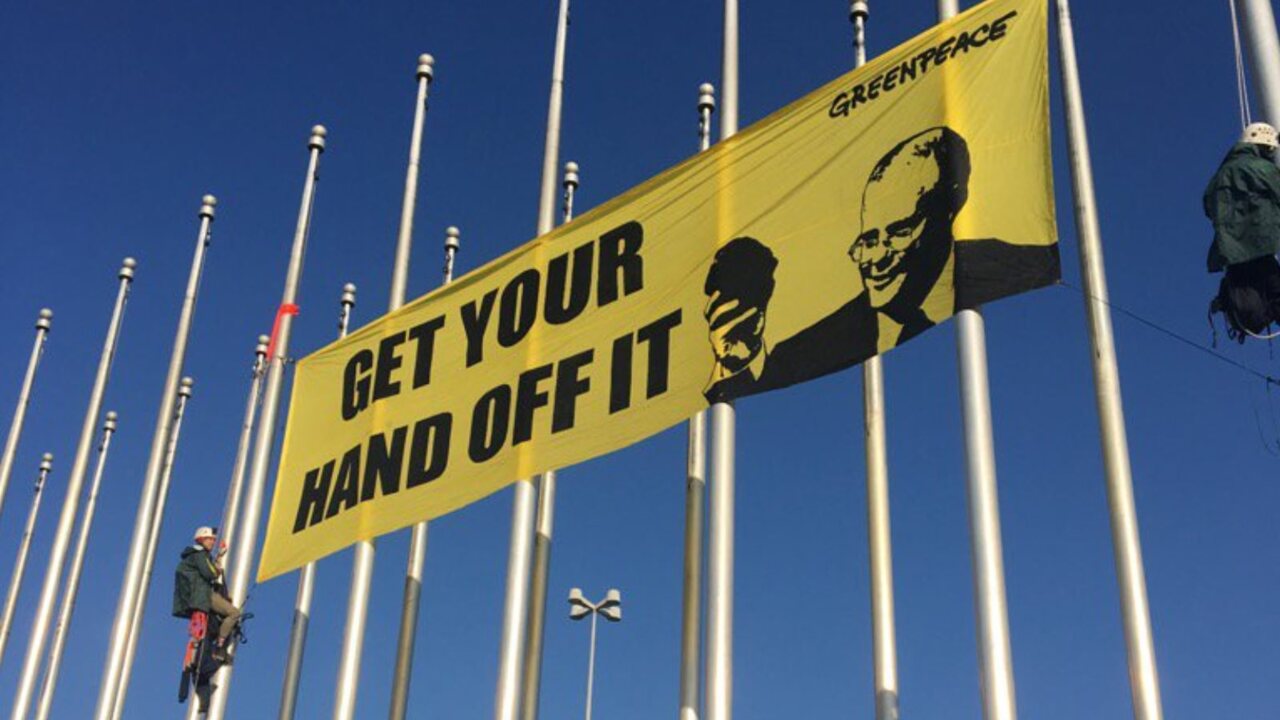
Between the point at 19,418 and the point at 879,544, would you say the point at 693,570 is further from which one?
the point at 19,418

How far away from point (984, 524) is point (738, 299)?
11.0 feet

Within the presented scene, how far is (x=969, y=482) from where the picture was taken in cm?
1158

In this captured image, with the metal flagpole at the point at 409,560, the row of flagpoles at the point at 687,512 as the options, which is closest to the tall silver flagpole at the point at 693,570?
the row of flagpoles at the point at 687,512

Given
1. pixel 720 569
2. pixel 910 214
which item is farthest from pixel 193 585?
pixel 910 214

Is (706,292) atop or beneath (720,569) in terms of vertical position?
atop

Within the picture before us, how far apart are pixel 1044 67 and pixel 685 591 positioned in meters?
5.93

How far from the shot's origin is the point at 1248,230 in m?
9.71

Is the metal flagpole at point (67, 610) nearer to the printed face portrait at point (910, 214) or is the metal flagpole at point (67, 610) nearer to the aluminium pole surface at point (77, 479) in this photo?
the aluminium pole surface at point (77, 479)

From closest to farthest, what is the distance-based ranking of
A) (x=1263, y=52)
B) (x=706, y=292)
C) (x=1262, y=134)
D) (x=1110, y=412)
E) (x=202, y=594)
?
(x=1262, y=134) < (x=1263, y=52) < (x=1110, y=412) < (x=706, y=292) < (x=202, y=594)

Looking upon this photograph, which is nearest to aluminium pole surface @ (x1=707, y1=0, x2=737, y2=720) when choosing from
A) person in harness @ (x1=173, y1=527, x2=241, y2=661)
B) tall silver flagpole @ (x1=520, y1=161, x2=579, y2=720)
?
tall silver flagpole @ (x1=520, y1=161, x2=579, y2=720)

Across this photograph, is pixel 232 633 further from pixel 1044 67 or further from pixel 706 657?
pixel 1044 67

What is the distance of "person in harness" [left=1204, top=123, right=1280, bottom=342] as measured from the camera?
9.62 m

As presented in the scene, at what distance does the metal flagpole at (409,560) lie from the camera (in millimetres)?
16500

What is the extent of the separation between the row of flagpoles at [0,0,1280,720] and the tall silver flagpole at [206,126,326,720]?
18 millimetres
